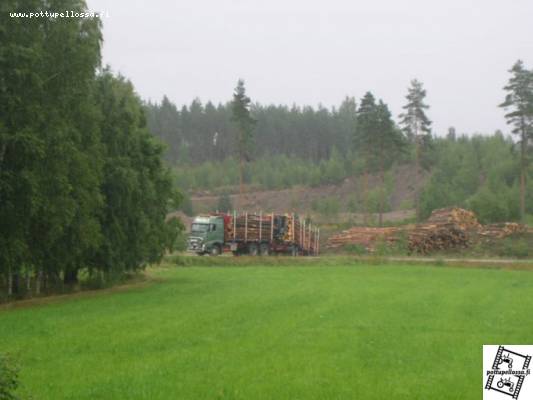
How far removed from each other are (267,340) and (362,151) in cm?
5628

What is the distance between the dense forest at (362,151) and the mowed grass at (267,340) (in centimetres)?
1692

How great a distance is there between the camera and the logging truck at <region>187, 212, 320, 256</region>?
54.5 m

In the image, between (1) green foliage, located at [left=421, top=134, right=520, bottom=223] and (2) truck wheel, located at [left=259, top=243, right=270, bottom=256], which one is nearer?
(2) truck wheel, located at [left=259, top=243, right=270, bottom=256]

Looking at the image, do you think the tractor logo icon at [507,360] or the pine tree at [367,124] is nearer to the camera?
the tractor logo icon at [507,360]

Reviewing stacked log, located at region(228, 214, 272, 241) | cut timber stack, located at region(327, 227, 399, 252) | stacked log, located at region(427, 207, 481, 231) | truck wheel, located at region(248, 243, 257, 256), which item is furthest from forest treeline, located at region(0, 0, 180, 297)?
stacked log, located at region(427, 207, 481, 231)

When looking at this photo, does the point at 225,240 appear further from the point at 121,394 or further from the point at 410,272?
the point at 121,394

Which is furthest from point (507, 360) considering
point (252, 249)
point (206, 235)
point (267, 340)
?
Answer: point (252, 249)

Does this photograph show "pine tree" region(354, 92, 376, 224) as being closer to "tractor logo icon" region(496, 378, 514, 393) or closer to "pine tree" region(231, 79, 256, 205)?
"pine tree" region(231, 79, 256, 205)

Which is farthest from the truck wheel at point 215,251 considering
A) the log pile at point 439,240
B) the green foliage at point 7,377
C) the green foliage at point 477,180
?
the green foliage at point 7,377

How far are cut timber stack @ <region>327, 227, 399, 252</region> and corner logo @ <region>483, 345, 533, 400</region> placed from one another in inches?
1741

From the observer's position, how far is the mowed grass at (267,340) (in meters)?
11.1

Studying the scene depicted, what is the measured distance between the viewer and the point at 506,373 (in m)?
Result: 9.70

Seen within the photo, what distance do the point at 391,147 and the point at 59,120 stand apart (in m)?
48.7

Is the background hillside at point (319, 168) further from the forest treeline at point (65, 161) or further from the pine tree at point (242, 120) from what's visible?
the forest treeline at point (65, 161)
